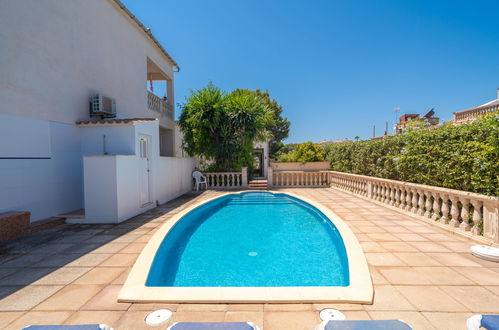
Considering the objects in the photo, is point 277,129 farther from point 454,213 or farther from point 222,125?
point 454,213

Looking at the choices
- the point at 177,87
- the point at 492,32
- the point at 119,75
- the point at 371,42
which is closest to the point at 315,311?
the point at 119,75

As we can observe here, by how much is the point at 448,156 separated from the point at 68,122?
32.0 feet

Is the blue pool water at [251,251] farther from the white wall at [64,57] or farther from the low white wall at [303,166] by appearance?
the low white wall at [303,166]

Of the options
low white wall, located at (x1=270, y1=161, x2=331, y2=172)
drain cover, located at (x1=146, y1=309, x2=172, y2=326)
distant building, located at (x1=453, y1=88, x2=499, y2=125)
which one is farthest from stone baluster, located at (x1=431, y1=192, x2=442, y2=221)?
low white wall, located at (x1=270, y1=161, x2=331, y2=172)

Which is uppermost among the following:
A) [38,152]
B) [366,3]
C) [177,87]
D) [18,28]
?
[366,3]

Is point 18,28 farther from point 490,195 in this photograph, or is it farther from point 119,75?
point 490,195

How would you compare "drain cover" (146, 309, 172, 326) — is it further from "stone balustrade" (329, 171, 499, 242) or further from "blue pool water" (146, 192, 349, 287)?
"stone balustrade" (329, 171, 499, 242)

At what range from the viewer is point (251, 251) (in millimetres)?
4504

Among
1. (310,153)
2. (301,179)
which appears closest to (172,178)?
(301,179)

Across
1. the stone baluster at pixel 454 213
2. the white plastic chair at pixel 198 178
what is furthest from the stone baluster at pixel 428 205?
the white plastic chair at pixel 198 178

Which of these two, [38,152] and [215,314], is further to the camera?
[38,152]

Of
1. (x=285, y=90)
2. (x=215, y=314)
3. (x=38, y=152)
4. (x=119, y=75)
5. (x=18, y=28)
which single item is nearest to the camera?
(x=215, y=314)

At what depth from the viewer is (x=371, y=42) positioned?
13.0 m

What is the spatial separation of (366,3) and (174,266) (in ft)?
42.4
